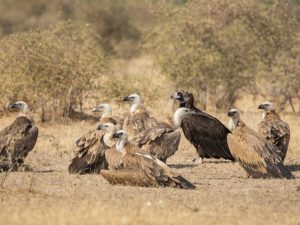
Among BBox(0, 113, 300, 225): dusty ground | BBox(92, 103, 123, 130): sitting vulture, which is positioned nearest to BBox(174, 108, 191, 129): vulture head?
BBox(0, 113, 300, 225): dusty ground

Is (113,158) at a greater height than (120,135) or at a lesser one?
lesser

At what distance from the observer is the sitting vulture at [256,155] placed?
1245 cm

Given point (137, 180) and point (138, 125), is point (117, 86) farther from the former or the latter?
point (137, 180)

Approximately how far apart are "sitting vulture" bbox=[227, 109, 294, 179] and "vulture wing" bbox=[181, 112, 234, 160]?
6.50ft

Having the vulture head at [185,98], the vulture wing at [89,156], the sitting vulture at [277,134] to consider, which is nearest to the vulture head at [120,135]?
the vulture wing at [89,156]

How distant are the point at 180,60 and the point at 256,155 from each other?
11709mm

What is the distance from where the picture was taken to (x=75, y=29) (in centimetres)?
2269

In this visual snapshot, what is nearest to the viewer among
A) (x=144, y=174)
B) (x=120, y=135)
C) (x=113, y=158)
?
(x=144, y=174)

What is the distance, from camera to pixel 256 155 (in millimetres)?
12477

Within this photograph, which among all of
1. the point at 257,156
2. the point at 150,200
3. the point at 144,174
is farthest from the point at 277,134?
the point at 150,200

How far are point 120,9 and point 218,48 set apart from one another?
1739 cm

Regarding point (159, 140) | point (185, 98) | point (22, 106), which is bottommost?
point (159, 140)

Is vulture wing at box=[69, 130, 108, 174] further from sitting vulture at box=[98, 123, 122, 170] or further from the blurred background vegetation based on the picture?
the blurred background vegetation

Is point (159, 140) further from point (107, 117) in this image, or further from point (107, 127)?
point (107, 117)
